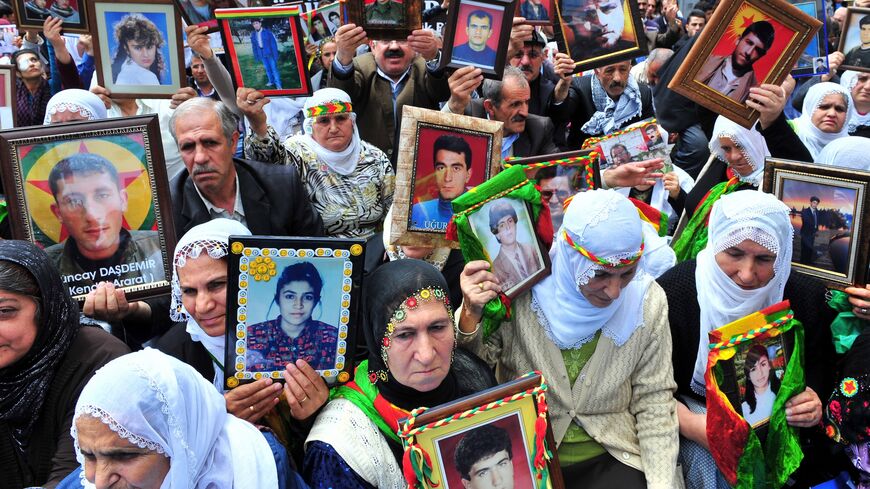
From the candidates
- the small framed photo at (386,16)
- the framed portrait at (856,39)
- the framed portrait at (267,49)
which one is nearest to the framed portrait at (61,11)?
the framed portrait at (267,49)

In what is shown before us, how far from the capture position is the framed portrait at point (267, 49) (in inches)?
184

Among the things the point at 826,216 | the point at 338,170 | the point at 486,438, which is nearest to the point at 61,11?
the point at 338,170

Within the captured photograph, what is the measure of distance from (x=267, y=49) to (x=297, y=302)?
92.1 inches

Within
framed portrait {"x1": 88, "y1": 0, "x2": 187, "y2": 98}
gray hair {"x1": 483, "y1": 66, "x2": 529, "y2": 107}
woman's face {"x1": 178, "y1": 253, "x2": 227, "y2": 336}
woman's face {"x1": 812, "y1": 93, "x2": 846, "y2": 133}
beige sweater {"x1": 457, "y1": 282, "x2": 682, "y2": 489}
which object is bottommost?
beige sweater {"x1": 457, "y1": 282, "x2": 682, "y2": 489}

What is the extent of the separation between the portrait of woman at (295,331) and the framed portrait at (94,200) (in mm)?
881

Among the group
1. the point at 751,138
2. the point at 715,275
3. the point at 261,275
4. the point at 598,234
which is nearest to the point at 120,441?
the point at 261,275

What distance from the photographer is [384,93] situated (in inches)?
235

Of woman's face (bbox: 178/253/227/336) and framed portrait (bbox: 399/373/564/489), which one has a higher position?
woman's face (bbox: 178/253/227/336)

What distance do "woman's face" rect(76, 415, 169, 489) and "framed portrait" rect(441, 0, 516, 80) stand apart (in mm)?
3087

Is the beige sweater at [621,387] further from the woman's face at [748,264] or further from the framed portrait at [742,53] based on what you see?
the framed portrait at [742,53]

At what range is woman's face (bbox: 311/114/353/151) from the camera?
16.2 ft

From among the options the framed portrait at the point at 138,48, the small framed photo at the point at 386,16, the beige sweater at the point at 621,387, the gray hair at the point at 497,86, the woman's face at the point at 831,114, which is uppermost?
the small framed photo at the point at 386,16

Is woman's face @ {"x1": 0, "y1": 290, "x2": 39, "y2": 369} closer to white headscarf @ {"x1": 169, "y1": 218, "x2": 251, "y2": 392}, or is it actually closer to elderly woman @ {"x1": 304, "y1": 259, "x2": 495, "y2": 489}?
white headscarf @ {"x1": 169, "y1": 218, "x2": 251, "y2": 392}

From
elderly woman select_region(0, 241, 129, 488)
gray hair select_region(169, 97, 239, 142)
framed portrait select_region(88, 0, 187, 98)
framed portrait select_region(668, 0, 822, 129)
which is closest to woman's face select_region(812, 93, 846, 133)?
framed portrait select_region(668, 0, 822, 129)
